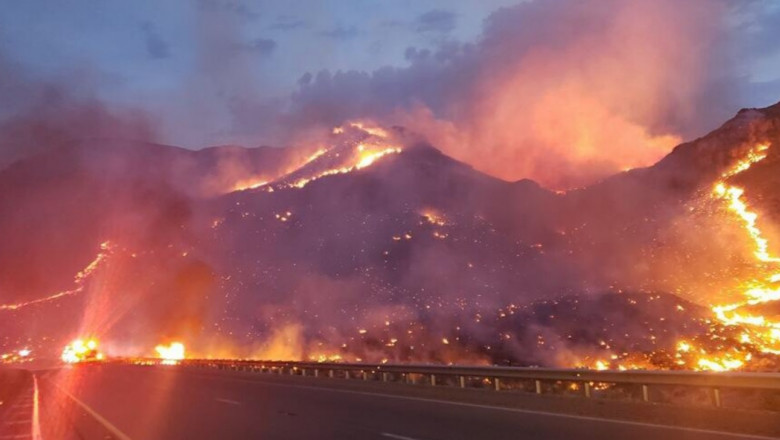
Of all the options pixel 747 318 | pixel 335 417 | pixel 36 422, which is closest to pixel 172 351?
pixel 747 318

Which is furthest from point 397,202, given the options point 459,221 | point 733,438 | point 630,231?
point 733,438

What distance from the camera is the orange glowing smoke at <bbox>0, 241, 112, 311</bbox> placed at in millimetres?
122812

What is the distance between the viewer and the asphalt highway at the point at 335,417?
1181cm

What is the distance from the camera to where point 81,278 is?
134875 mm

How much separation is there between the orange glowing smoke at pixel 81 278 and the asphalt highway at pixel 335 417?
106927 mm

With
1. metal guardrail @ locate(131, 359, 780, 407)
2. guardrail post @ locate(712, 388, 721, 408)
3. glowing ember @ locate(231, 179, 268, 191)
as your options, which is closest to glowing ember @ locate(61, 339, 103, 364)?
glowing ember @ locate(231, 179, 268, 191)

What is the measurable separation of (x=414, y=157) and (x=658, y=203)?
48839 millimetres

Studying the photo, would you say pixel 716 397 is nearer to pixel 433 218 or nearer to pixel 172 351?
pixel 172 351

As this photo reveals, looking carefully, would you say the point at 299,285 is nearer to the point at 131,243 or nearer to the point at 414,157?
the point at 414,157

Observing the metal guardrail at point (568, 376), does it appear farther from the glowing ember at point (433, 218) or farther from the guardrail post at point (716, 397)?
the glowing ember at point (433, 218)

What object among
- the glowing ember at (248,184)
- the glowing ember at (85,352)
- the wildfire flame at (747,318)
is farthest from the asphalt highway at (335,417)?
the glowing ember at (248,184)

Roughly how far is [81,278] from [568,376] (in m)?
135

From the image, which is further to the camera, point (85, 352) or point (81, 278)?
point (81, 278)

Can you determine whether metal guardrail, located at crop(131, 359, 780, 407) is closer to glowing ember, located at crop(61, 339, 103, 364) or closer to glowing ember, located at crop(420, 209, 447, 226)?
glowing ember, located at crop(61, 339, 103, 364)
